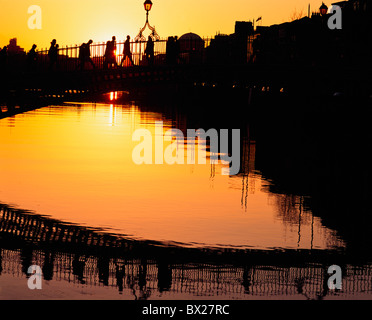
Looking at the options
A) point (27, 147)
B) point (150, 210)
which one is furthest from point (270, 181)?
point (27, 147)

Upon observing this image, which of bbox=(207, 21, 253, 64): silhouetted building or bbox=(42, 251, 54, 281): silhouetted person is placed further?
bbox=(207, 21, 253, 64): silhouetted building

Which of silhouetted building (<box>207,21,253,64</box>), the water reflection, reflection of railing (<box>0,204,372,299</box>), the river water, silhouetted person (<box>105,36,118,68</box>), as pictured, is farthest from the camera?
silhouetted building (<box>207,21,253,64</box>)

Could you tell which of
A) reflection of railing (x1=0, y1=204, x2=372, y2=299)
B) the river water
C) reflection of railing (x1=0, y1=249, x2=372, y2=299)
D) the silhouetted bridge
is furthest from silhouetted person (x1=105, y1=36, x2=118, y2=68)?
reflection of railing (x1=0, y1=249, x2=372, y2=299)

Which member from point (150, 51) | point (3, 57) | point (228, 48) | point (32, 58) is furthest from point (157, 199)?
point (228, 48)

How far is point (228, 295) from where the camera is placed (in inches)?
1099

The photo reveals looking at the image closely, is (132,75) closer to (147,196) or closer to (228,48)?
(147,196)

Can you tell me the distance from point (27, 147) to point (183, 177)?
23540 millimetres

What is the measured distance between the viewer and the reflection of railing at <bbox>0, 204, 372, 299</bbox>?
28.7 meters

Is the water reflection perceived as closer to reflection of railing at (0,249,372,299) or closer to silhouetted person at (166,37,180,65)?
reflection of railing at (0,249,372,299)

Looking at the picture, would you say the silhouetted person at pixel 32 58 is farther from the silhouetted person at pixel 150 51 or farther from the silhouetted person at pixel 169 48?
the silhouetted person at pixel 169 48

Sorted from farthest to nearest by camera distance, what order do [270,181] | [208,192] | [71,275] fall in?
[270,181], [208,192], [71,275]

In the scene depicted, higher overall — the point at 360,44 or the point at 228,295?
the point at 360,44

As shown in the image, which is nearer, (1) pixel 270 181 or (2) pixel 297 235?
(2) pixel 297 235
